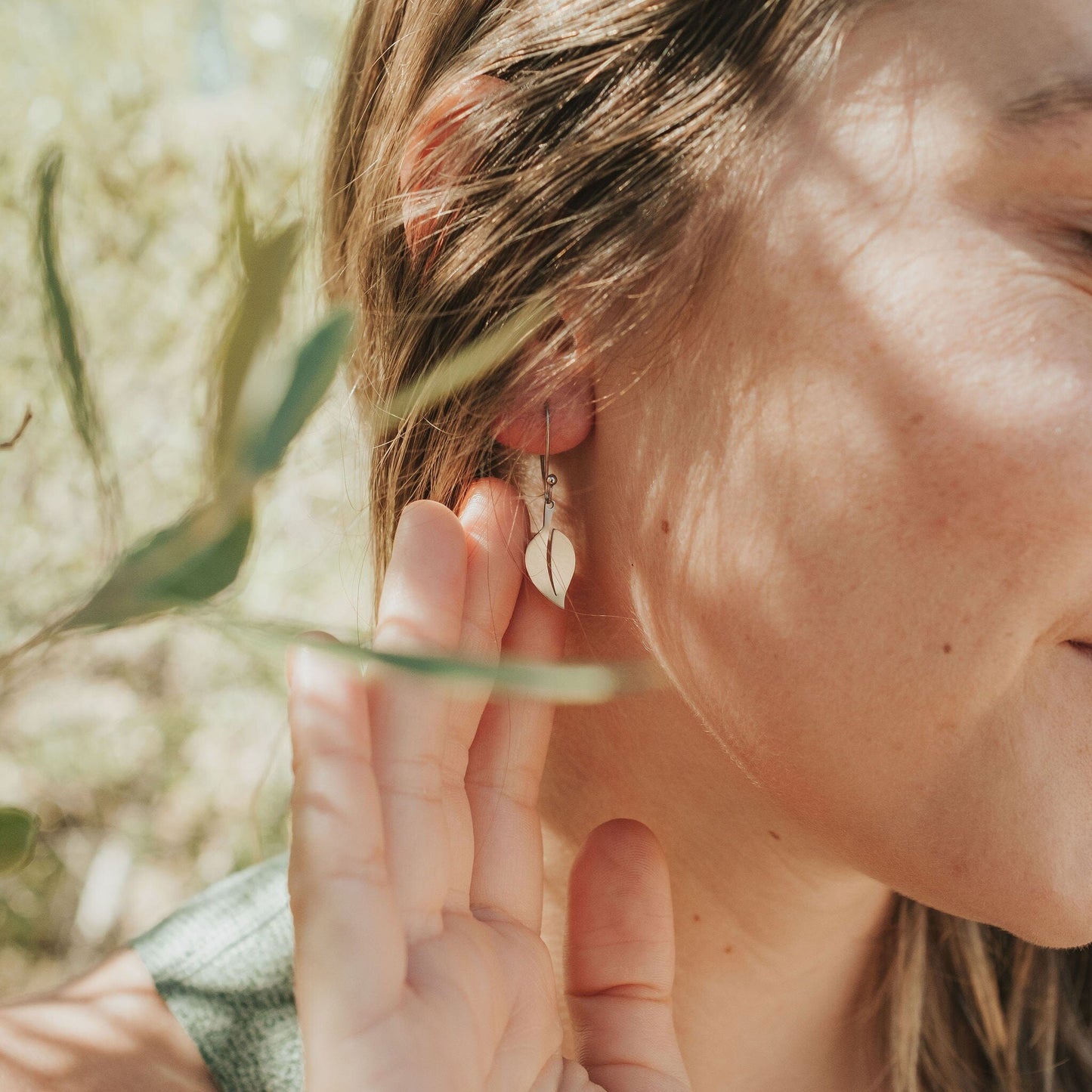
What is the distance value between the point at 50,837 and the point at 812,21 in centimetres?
253

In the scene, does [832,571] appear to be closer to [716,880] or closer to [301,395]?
[716,880]

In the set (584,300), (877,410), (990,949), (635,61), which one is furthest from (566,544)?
(990,949)

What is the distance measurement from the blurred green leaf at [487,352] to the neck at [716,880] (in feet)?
1.14

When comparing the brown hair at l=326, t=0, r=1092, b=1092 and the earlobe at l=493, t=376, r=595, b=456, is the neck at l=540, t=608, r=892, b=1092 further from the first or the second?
the brown hair at l=326, t=0, r=1092, b=1092

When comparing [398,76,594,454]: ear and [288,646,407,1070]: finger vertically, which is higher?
[398,76,594,454]: ear

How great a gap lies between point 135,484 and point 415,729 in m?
2.00

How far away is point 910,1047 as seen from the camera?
Answer: 1.81m

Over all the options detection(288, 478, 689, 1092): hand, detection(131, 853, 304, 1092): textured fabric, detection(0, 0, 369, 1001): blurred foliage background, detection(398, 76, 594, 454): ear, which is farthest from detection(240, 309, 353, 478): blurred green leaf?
detection(0, 0, 369, 1001): blurred foliage background

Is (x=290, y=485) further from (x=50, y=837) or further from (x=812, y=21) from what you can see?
(x=812, y=21)

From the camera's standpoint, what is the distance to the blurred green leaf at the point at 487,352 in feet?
3.79

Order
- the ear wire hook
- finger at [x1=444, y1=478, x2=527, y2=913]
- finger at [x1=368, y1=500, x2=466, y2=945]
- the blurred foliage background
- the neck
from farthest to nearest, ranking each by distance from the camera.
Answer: the blurred foliage background → the neck → the ear wire hook → finger at [x1=444, y1=478, x2=527, y2=913] → finger at [x1=368, y1=500, x2=466, y2=945]

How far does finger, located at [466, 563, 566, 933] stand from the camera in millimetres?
1255

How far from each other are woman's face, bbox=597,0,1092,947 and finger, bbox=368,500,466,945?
27 centimetres

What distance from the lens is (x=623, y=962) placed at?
1.38 meters
